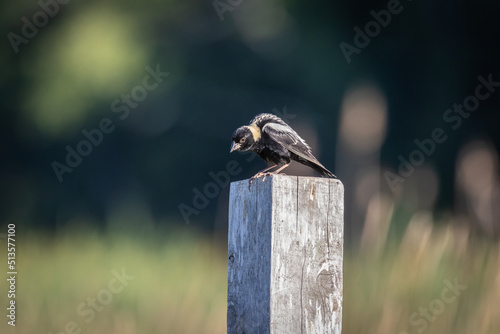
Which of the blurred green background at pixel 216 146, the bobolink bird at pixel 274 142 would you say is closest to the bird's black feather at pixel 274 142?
the bobolink bird at pixel 274 142

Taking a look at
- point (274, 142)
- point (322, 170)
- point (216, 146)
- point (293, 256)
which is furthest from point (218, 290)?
point (216, 146)

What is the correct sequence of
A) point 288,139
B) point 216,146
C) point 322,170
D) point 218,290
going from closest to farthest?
1. point 322,170
2. point 288,139
3. point 218,290
4. point 216,146

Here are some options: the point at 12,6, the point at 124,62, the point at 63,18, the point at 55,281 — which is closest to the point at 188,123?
the point at 124,62

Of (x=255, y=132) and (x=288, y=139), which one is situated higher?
(x=255, y=132)

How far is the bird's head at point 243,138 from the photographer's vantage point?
11.4 feet

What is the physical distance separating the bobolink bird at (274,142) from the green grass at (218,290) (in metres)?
0.94

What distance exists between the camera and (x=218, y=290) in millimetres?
4281

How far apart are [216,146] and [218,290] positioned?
3663mm

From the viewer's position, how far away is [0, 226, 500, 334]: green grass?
12.0 ft

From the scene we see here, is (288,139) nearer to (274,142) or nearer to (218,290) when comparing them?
(274,142)

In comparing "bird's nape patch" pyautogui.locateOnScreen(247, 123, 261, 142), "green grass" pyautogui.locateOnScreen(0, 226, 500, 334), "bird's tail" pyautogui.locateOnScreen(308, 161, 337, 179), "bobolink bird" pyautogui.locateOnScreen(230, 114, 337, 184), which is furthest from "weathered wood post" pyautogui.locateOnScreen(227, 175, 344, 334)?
"green grass" pyautogui.locateOnScreen(0, 226, 500, 334)

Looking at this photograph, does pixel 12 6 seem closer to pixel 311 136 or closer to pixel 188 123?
pixel 188 123

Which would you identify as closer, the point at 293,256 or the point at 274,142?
the point at 293,256

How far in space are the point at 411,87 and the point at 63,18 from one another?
4.49m
